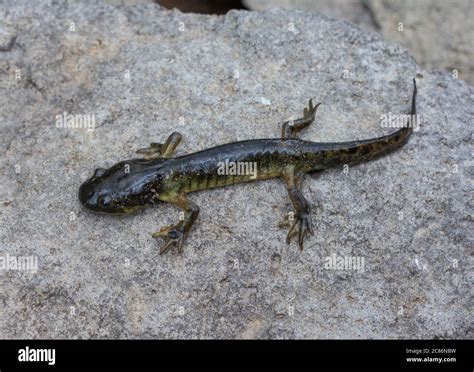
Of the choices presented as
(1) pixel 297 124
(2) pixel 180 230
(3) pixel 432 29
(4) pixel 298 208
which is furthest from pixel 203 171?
(3) pixel 432 29

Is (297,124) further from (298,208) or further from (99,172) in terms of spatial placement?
(99,172)

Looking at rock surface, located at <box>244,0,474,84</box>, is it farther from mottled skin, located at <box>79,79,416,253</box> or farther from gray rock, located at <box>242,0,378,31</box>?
mottled skin, located at <box>79,79,416,253</box>

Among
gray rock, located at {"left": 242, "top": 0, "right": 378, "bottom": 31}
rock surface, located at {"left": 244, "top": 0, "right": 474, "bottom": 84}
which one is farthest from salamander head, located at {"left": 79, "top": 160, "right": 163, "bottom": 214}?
gray rock, located at {"left": 242, "top": 0, "right": 378, "bottom": 31}

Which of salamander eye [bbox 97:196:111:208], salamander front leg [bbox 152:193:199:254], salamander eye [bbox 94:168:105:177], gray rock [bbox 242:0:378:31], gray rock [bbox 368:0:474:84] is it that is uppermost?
gray rock [bbox 242:0:378:31]

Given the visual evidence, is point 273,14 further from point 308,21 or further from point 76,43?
point 76,43

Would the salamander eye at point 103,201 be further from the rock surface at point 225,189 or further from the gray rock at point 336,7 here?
the gray rock at point 336,7

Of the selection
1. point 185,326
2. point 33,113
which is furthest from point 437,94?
point 33,113
